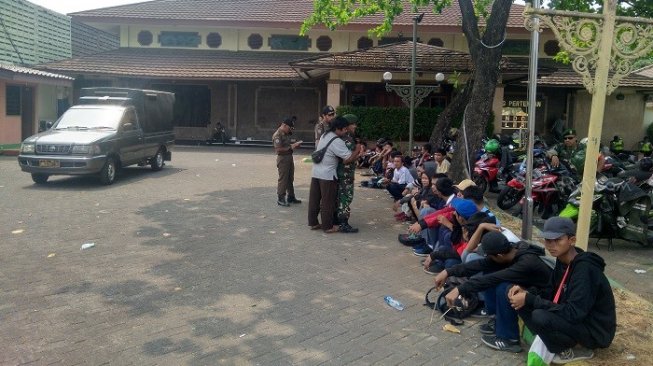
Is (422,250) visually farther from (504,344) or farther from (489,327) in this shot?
(504,344)

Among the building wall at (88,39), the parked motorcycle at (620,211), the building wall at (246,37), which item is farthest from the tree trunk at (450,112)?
the building wall at (88,39)

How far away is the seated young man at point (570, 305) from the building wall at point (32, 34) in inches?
959

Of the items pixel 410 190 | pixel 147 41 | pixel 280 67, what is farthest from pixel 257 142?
pixel 410 190

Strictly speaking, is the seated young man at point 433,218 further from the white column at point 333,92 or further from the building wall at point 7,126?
the building wall at point 7,126

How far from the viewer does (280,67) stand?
24.4m

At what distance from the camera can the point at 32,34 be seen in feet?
82.9

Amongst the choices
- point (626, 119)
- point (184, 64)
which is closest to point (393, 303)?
point (184, 64)

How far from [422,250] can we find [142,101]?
9678mm

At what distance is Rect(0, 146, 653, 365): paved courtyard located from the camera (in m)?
4.32

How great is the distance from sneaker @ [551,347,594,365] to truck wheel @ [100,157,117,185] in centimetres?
1045

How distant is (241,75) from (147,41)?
641 centimetres

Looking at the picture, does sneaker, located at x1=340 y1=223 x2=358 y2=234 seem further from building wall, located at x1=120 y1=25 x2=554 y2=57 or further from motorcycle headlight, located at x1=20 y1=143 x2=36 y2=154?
building wall, located at x1=120 y1=25 x2=554 y2=57

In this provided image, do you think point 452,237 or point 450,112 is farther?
point 450,112

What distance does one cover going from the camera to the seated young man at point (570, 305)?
379 centimetres
